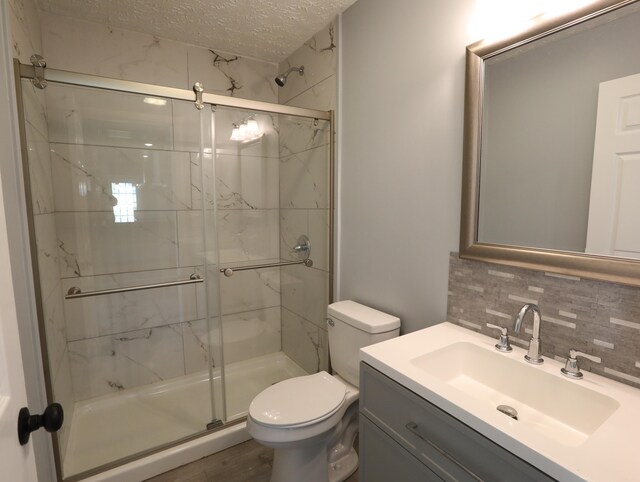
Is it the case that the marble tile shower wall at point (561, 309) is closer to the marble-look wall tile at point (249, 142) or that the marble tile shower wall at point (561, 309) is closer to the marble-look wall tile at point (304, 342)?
the marble-look wall tile at point (304, 342)

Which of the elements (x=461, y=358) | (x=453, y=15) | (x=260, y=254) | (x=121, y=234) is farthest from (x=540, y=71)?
(x=121, y=234)

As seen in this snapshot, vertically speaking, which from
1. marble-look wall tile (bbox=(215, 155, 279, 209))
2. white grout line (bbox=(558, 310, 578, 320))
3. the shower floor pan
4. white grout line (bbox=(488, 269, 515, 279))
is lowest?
the shower floor pan

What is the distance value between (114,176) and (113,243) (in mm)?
418

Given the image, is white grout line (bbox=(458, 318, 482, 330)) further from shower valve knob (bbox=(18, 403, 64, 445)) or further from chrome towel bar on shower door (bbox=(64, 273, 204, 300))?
chrome towel bar on shower door (bbox=(64, 273, 204, 300))

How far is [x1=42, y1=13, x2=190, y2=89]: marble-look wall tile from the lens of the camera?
1.92 m

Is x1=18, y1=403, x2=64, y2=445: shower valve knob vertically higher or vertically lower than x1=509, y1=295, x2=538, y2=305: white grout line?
lower

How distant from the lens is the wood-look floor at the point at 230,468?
1681 millimetres

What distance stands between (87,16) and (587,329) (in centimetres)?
284

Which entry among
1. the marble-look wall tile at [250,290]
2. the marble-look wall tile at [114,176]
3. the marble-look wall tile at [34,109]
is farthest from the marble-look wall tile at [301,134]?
the marble-look wall tile at [34,109]

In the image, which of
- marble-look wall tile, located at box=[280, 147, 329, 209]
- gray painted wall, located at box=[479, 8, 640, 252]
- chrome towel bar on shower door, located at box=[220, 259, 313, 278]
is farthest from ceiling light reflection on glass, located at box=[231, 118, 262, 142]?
gray painted wall, located at box=[479, 8, 640, 252]

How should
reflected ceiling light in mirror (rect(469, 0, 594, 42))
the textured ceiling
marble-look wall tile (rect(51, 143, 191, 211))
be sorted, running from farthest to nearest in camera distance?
1. marble-look wall tile (rect(51, 143, 191, 211))
2. the textured ceiling
3. reflected ceiling light in mirror (rect(469, 0, 594, 42))

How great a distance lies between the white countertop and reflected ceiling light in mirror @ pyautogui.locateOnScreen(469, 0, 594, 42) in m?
1.10

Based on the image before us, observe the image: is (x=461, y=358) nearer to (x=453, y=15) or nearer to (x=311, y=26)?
(x=453, y=15)

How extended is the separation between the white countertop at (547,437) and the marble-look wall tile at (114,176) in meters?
1.66
